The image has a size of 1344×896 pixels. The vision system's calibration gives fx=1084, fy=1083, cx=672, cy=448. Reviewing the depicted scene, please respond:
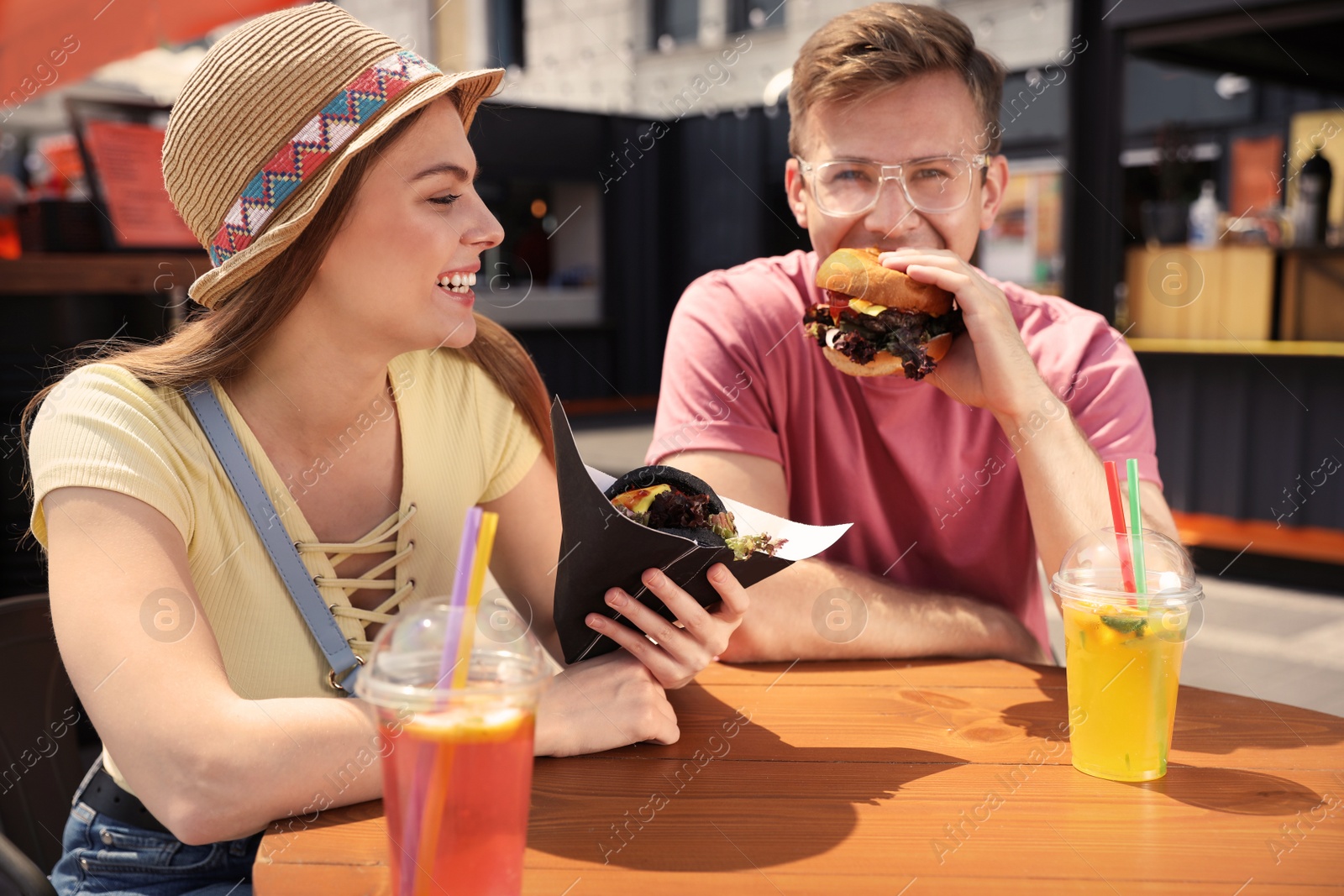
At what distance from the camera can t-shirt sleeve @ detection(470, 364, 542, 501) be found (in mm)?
1938

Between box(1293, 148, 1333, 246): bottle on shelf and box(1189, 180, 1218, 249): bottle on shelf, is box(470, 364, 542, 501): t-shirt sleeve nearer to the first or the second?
box(1293, 148, 1333, 246): bottle on shelf

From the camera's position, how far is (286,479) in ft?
5.67

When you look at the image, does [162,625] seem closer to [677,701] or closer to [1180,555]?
[677,701]

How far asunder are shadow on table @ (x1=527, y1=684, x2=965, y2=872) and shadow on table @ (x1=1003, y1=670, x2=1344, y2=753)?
21 cm

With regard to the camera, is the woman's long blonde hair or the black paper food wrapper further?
the woman's long blonde hair

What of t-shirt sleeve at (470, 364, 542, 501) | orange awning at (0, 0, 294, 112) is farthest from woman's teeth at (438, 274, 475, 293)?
orange awning at (0, 0, 294, 112)

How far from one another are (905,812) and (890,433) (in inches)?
43.1

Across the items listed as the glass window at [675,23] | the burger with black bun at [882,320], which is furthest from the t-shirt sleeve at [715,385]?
the glass window at [675,23]

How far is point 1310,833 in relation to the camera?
47.3 inches

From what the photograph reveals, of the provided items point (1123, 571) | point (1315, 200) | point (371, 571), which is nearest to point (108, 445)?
point (371, 571)

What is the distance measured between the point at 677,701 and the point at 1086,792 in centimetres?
59

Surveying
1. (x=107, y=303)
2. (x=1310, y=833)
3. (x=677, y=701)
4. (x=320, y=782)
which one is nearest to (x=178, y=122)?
(x=320, y=782)

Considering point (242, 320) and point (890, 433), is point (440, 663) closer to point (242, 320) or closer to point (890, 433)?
point (242, 320)

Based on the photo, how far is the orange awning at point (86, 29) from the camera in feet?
14.0
